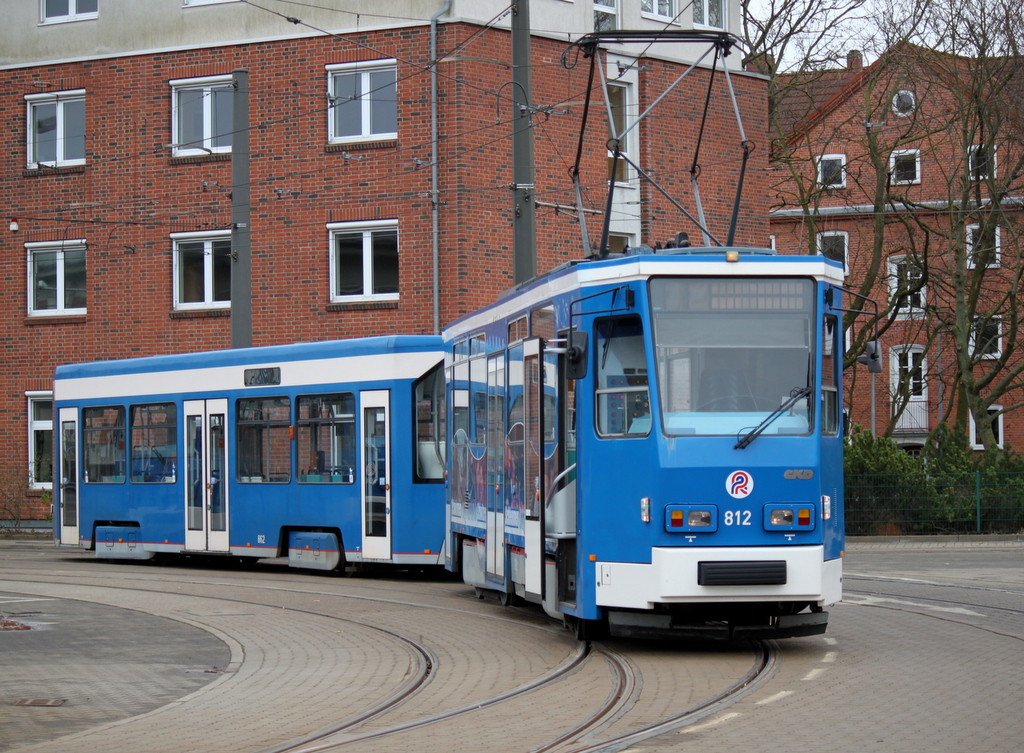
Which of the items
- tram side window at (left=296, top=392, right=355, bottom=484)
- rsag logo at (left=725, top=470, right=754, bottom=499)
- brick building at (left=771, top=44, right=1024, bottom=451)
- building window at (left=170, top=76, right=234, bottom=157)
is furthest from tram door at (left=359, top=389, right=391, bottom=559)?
brick building at (left=771, top=44, right=1024, bottom=451)

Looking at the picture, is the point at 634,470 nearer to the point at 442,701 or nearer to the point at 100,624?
the point at 442,701

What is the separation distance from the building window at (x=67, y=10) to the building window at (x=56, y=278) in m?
4.60

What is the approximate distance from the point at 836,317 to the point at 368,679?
→ 436 cm

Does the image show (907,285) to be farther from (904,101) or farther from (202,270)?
(202,270)

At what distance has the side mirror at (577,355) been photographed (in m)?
10.6

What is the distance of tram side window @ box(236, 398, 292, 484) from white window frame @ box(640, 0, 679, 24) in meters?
14.1

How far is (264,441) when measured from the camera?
1922cm

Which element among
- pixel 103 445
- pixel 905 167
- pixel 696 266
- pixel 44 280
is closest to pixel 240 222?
pixel 44 280

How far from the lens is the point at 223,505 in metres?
19.7

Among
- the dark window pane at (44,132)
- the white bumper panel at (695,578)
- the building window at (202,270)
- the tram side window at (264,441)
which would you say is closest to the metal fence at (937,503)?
the tram side window at (264,441)

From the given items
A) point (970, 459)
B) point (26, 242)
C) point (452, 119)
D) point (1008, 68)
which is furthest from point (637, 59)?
point (26, 242)

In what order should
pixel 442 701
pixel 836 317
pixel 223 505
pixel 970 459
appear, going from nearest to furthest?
pixel 442 701 < pixel 836 317 < pixel 223 505 < pixel 970 459

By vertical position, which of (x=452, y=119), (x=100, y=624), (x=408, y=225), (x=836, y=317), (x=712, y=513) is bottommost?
(x=100, y=624)

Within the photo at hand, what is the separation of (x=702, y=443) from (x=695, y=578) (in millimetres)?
959
